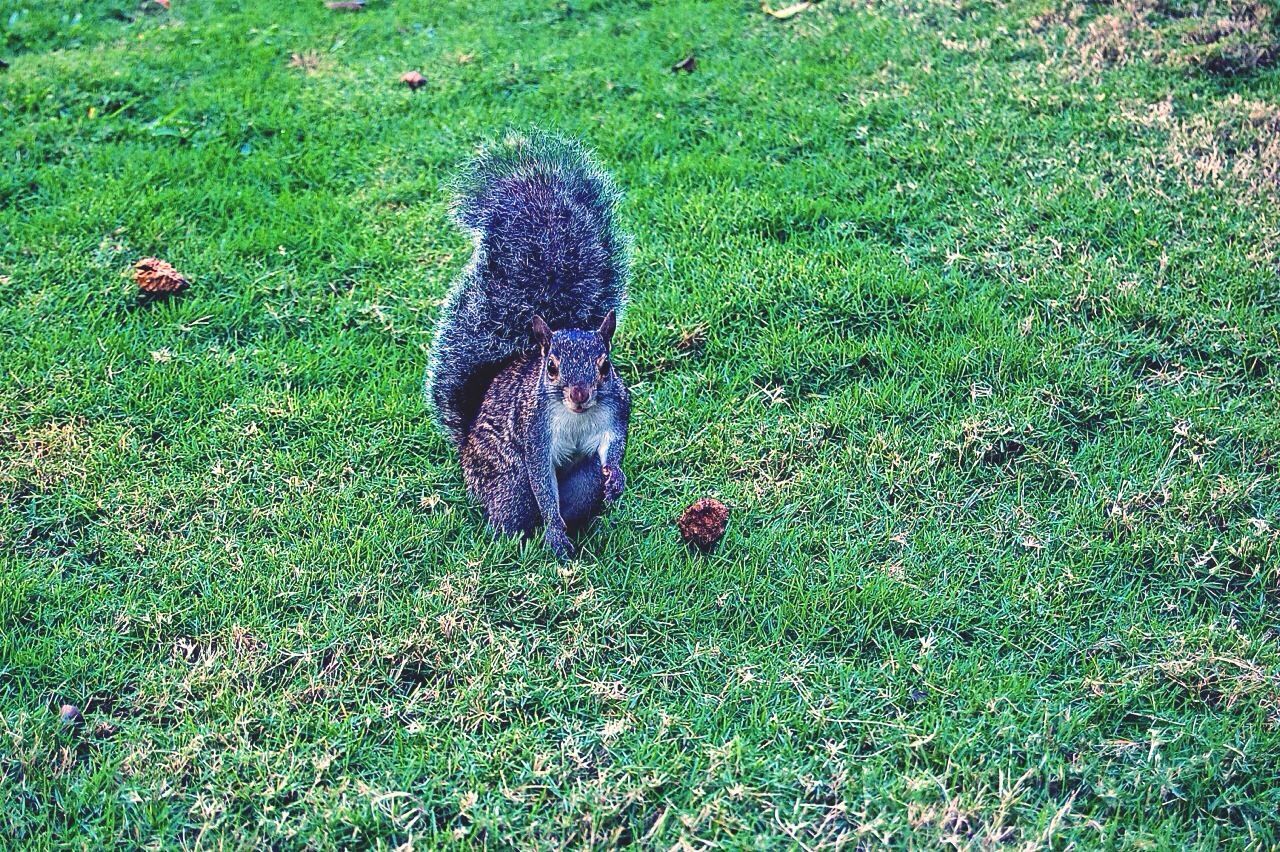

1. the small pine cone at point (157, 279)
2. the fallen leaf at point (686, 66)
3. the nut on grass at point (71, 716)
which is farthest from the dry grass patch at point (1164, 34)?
the nut on grass at point (71, 716)

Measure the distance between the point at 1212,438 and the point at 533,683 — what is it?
2.35 metres

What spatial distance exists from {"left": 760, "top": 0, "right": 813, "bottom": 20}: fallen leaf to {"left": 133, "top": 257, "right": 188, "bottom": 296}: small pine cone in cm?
400

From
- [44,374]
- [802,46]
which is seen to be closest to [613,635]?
[44,374]

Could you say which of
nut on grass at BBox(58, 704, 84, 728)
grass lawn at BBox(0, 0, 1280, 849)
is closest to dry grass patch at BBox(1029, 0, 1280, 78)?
grass lawn at BBox(0, 0, 1280, 849)

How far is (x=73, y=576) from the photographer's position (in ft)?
9.89

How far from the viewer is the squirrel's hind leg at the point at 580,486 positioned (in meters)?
3.10

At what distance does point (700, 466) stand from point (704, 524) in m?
0.40

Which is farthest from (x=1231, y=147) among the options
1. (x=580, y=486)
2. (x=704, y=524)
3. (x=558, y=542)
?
(x=558, y=542)

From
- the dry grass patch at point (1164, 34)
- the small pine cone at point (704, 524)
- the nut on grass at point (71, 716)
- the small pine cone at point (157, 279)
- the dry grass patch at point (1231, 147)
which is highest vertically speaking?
the dry grass patch at point (1164, 34)

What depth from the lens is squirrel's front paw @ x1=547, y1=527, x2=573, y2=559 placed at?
10.1 feet

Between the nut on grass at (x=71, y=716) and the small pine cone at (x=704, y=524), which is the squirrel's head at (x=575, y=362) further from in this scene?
the nut on grass at (x=71, y=716)

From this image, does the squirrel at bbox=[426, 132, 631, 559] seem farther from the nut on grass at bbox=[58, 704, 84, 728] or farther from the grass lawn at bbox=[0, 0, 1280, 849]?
the nut on grass at bbox=[58, 704, 84, 728]

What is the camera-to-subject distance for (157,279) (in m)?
4.20

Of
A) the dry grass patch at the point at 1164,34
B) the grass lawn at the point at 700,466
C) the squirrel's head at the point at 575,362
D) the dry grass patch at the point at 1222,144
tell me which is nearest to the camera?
the grass lawn at the point at 700,466
